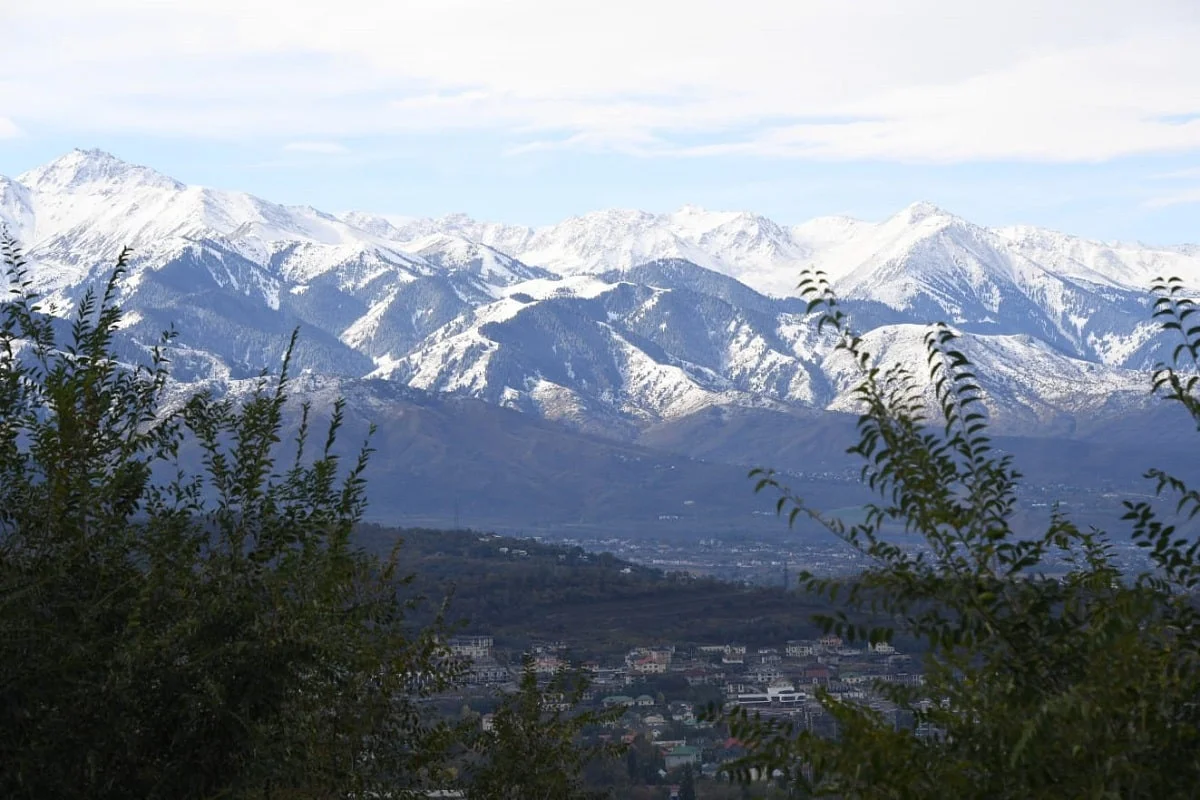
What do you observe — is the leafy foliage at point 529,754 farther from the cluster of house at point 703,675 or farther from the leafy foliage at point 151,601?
the cluster of house at point 703,675

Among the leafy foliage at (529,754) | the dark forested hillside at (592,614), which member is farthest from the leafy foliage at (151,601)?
the dark forested hillside at (592,614)

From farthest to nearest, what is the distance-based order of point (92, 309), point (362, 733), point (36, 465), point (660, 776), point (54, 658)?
point (660, 776) → point (362, 733) → point (92, 309) → point (36, 465) → point (54, 658)

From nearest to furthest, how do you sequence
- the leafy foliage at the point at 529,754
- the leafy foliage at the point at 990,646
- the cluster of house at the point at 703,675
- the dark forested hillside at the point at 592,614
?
1. the leafy foliage at the point at 990,646
2. the leafy foliage at the point at 529,754
3. the cluster of house at the point at 703,675
4. the dark forested hillside at the point at 592,614

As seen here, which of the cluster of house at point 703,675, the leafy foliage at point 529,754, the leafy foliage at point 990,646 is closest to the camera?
the leafy foliage at point 990,646

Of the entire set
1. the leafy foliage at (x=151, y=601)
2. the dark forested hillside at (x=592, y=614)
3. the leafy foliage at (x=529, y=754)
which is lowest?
the dark forested hillside at (x=592, y=614)

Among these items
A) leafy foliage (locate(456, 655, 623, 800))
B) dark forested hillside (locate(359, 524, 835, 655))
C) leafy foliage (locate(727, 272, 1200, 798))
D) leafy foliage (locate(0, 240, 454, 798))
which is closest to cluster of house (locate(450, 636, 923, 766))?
dark forested hillside (locate(359, 524, 835, 655))

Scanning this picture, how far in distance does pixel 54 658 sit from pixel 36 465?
3.37 m

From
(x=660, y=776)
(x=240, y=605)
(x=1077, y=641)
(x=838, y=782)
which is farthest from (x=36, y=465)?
(x=660, y=776)

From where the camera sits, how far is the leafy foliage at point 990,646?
10703 millimetres

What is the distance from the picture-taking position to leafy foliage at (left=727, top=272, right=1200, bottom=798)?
1070 centimetres

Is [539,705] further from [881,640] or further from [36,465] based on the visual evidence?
[881,640]

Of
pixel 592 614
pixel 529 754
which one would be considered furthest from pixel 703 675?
pixel 529 754

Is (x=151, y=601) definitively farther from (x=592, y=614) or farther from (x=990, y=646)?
(x=592, y=614)

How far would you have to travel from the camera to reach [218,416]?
20.2 metres
